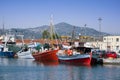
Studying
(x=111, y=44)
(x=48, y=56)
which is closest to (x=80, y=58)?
(x=48, y=56)

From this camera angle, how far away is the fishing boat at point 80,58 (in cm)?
7681

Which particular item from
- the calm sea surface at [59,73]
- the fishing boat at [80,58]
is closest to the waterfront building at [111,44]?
the fishing boat at [80,58]

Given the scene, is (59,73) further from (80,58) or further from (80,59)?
(80,59)

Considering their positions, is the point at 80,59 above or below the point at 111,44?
below

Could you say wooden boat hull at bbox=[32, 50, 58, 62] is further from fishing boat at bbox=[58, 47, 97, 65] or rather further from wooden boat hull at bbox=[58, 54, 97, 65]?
wooden boat hull at bbox=[58, 54, 97, 65]

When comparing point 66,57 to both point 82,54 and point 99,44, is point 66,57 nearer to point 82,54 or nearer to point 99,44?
point 82,54

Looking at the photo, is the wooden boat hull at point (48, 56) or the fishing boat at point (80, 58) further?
the wooden boat hull at point (48, 56)

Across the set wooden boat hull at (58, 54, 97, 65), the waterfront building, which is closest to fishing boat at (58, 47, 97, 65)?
wooden boat hull at (58, 54, 97, 65)

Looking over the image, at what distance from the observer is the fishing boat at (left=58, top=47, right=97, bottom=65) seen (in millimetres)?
76812

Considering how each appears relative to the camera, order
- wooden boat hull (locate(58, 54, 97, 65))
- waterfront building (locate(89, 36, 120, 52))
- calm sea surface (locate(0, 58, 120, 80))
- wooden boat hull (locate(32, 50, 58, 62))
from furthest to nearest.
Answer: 1. waterfront building (locate(89, 36, 120, 52))
2. wooden boat hull (locate(32, 50, 58, 62))
3. wooden boat hull (locate(58, 54, 97, 65))
4. calm sea surface (locate(0, 58, 120, 80))

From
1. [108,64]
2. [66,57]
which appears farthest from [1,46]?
[108,64]

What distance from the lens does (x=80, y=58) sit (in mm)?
77938

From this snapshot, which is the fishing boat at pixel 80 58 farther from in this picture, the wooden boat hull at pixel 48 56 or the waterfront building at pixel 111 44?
the waterfront building at pixel 111 44

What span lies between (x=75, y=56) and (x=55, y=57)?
11501 millimetres
